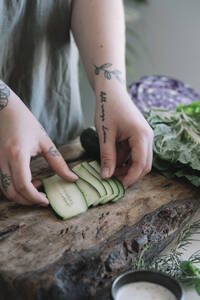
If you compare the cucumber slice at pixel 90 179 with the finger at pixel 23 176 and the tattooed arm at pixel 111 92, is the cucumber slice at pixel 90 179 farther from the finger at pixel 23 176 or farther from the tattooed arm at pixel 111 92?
the finger at pixel 23 176

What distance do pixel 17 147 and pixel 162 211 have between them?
576 mm

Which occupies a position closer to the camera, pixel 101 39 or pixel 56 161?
pixel 56 161

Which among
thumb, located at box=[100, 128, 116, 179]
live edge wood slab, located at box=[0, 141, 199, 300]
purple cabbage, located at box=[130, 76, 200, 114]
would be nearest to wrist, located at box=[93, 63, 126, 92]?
thumb, located at box=[100, 128, 116, 179]

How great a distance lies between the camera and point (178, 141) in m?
1.94

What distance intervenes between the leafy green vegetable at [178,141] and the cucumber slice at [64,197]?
45 centimetres

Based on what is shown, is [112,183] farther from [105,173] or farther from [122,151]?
[122,151]

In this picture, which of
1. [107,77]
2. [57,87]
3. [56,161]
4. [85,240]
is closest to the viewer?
[85,240]

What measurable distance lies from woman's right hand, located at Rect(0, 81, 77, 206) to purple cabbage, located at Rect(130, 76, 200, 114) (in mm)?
1187

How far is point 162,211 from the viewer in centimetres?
150

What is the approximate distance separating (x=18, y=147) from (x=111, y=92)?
0.47 meters

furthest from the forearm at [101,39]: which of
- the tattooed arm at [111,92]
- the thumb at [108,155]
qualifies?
the thumb at [108,155]

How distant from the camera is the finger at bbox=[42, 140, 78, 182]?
1.49 m

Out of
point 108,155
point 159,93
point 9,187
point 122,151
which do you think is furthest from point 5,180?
point 159,93

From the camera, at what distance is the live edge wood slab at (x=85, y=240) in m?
1.13
